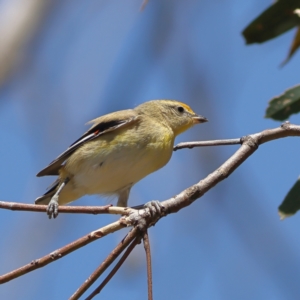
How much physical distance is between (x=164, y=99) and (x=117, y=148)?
1543 mm

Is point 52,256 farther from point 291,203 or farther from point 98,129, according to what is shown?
→ point 98,129

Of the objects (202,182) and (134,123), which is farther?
(134,123)

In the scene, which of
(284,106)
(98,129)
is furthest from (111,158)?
(284,106)

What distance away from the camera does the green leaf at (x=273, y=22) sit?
7.49ft

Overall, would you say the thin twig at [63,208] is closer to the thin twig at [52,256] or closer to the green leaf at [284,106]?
the thin twig at [52,256]

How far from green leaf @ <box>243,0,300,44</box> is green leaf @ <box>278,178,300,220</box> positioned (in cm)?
73

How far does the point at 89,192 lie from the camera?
13.8 ft

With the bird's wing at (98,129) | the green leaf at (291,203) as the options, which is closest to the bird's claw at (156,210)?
the green leaf at (291,203)

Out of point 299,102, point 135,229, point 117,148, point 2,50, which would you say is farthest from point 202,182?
point 117,148

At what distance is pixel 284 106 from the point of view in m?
2.36

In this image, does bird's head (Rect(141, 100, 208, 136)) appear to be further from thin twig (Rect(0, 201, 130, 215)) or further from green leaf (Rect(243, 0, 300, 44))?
thin twig (Rect(0, 201, 130, 215))

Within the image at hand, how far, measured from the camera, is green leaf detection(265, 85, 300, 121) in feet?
7.69

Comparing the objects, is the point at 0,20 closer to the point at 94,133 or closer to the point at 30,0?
the point at 30,0

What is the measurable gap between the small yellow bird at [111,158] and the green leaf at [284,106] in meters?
1.70
